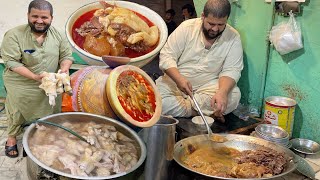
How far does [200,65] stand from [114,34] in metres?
1.08

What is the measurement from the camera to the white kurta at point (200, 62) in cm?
423

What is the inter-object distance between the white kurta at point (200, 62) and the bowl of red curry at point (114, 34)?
22 cm

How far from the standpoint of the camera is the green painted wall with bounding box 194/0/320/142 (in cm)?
372

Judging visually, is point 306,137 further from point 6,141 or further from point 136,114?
point 6,141

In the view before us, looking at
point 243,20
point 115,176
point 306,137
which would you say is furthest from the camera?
point 243,20

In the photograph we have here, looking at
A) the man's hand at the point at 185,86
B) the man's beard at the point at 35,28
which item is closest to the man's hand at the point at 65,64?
the man's beard at the point at 35,28

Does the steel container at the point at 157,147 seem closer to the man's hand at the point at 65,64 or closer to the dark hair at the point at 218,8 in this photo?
A: the dark hair at the point at 218,8

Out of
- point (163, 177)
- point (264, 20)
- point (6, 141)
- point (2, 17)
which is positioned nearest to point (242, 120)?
point (264, 20)

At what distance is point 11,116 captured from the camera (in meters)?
4.22

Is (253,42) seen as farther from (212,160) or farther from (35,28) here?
Result: (35,28)

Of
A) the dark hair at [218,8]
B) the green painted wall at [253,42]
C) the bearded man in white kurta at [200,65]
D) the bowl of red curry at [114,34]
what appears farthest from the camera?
the green painted wall at [253,42]

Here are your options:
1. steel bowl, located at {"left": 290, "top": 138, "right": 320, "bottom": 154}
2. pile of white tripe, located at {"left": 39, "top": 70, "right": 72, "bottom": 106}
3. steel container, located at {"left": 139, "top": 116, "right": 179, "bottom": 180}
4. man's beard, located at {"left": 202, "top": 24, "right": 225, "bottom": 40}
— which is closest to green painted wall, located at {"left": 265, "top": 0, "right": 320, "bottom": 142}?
steel bowl, located at {"left": 290, "top": 138, "right": 320, "bottom": 154}

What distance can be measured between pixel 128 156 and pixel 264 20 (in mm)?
2697

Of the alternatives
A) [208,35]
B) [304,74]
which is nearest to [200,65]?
[208,35]
